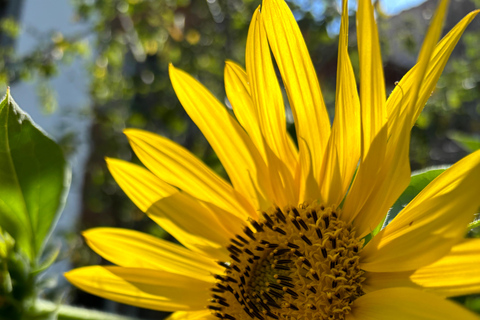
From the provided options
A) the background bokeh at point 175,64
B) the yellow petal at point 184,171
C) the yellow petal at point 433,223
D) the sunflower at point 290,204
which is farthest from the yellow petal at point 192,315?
the background bokeh at point 175,64

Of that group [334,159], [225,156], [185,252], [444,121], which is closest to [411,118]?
[334,159]

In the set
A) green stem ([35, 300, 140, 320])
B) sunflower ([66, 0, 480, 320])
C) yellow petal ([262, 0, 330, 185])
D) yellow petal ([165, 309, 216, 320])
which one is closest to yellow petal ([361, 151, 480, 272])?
sunflower ([66, 0, 480, 320])

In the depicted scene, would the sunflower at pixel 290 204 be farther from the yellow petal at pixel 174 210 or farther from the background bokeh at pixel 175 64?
the background bokeh at pixel 175 64

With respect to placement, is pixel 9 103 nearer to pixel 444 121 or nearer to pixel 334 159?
pixel 334 159

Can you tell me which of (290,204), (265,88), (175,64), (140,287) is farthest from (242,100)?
(175,64)

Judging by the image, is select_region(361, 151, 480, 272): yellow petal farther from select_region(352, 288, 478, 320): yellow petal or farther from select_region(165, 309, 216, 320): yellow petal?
select_region(165, 309, 216, 320): yellow petal

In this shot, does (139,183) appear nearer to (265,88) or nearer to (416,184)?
(265,88)
